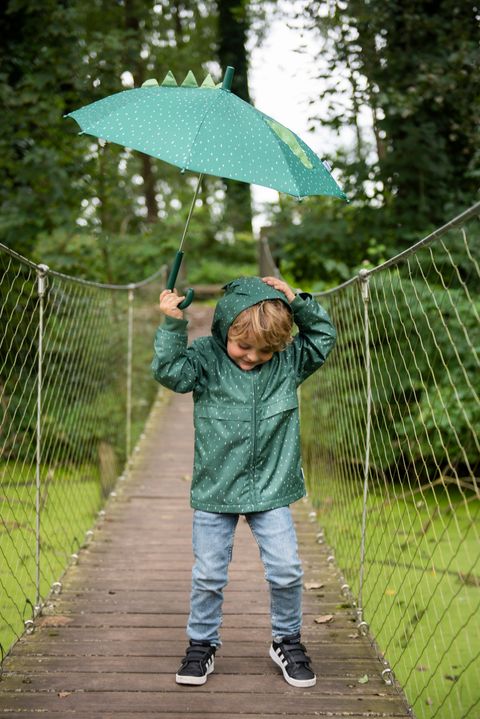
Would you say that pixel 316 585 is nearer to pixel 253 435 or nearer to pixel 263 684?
pixel 263 684

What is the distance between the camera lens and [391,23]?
5.41 meters

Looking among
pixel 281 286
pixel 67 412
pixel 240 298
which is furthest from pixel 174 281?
pixel 67 412

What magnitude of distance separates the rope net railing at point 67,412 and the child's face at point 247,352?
1.19 metres

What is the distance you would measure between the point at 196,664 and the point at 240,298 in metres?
0.95

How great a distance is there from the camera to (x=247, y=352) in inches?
80.6

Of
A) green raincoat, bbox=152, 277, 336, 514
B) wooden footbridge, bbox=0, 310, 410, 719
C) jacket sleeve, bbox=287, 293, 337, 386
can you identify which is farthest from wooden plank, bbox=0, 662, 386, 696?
jacket sleeve, bbox=287, 293, 337, 386

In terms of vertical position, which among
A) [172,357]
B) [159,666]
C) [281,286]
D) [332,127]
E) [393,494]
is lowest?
[159,666]

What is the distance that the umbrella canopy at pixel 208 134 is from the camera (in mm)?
1835

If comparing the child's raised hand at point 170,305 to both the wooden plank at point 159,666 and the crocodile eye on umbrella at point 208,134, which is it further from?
the wooden plank at point 159,666

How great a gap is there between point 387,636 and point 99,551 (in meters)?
1.28

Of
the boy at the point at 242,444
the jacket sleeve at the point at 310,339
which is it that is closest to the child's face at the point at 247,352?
the boy at the point at 242,444

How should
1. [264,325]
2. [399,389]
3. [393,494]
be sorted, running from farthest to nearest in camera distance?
[399,389]
[393,494]
[264,325]

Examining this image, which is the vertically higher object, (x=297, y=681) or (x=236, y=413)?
(x=236, y=413)

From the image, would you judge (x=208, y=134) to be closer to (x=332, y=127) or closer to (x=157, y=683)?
(x=157, y=683)
